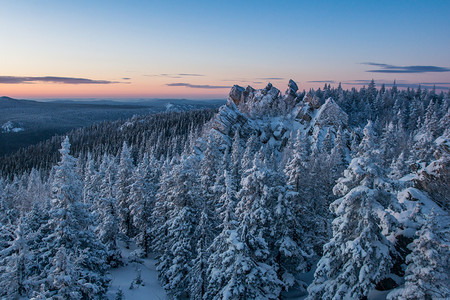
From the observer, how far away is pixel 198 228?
74.9 ft

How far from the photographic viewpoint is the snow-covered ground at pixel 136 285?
25.5 meters

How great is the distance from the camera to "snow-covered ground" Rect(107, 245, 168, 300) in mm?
25509

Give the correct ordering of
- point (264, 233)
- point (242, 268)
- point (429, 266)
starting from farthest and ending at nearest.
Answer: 1. point (264, 233)
2. point (242, 268)
3. point (429, 266)

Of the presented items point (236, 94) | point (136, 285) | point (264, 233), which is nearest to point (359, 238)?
point (264, 233)

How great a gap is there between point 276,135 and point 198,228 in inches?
3162

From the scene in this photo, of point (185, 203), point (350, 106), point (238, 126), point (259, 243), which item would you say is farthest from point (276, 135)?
point (259, 243)

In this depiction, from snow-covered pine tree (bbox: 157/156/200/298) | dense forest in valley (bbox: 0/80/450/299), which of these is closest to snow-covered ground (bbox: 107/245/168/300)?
dense forest in valley (bbox: 0/80/450/299)

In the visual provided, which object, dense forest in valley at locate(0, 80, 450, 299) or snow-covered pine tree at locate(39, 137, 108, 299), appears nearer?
dense forest in valley at locate(0, 80, 450, 299)

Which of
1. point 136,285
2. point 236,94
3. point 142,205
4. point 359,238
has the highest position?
point 236,94

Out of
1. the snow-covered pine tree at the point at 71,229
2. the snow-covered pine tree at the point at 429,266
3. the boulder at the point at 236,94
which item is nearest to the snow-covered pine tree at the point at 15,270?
the snow-covered pine tree at the point at 71,229

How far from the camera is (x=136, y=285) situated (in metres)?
26.7

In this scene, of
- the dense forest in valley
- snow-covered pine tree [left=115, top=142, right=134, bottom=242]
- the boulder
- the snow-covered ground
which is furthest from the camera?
the boulder

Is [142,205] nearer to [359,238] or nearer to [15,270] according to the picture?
[15,270]

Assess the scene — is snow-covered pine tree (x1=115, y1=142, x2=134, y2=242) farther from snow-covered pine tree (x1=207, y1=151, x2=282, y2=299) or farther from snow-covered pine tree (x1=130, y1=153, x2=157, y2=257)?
snow-covered pine tree (x1=207, y1=151, x2=282, y2=299)
